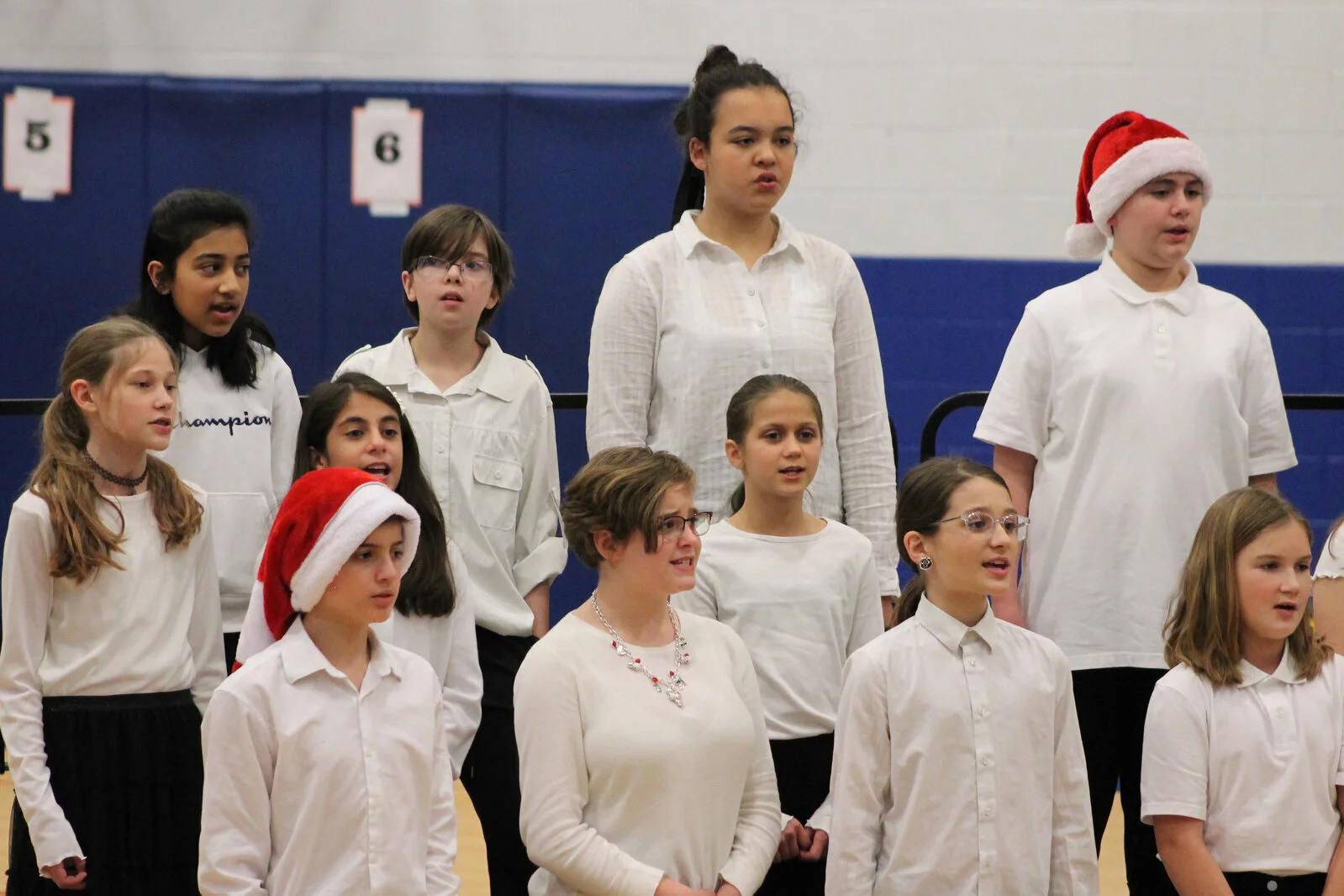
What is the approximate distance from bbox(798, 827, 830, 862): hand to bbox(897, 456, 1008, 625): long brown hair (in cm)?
38

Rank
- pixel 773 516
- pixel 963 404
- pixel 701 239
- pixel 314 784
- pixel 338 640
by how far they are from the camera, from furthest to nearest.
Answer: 1. pixel 963 404
2. pixel 701 239
3. pixel 773 516
4. pixel 338 640
5. pixel 314 784

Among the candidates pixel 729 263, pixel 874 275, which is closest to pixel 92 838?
pixel 729 263

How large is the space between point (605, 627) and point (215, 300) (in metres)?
1.10

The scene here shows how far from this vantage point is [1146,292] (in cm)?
306

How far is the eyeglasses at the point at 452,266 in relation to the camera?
3119mm

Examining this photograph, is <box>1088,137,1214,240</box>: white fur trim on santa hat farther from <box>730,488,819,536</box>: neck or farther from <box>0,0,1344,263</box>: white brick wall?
<box>0,0,1344,263</box>: white brick wall

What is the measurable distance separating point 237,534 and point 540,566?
582mm

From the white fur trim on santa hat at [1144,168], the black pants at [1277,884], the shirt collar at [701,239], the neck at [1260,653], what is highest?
the white fur trim on santa hat at [1144,168]

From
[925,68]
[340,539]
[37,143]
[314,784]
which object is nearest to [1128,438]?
[340,539]

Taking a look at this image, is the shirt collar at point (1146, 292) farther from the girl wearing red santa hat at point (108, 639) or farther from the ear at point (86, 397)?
the ear at point (86, 397)

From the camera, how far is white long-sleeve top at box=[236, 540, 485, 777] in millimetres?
2775

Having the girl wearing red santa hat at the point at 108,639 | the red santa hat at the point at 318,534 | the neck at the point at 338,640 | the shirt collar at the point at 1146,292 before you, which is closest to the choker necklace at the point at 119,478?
the girl wearing red santa hat at the point at 108,639

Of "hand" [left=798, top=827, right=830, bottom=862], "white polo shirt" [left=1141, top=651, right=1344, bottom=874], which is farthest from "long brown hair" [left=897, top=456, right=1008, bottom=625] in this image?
"white polo shirt" [left=1141, top=651, right=1344, bottom=874]

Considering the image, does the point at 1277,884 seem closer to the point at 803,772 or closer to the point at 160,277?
the point at 803,772
